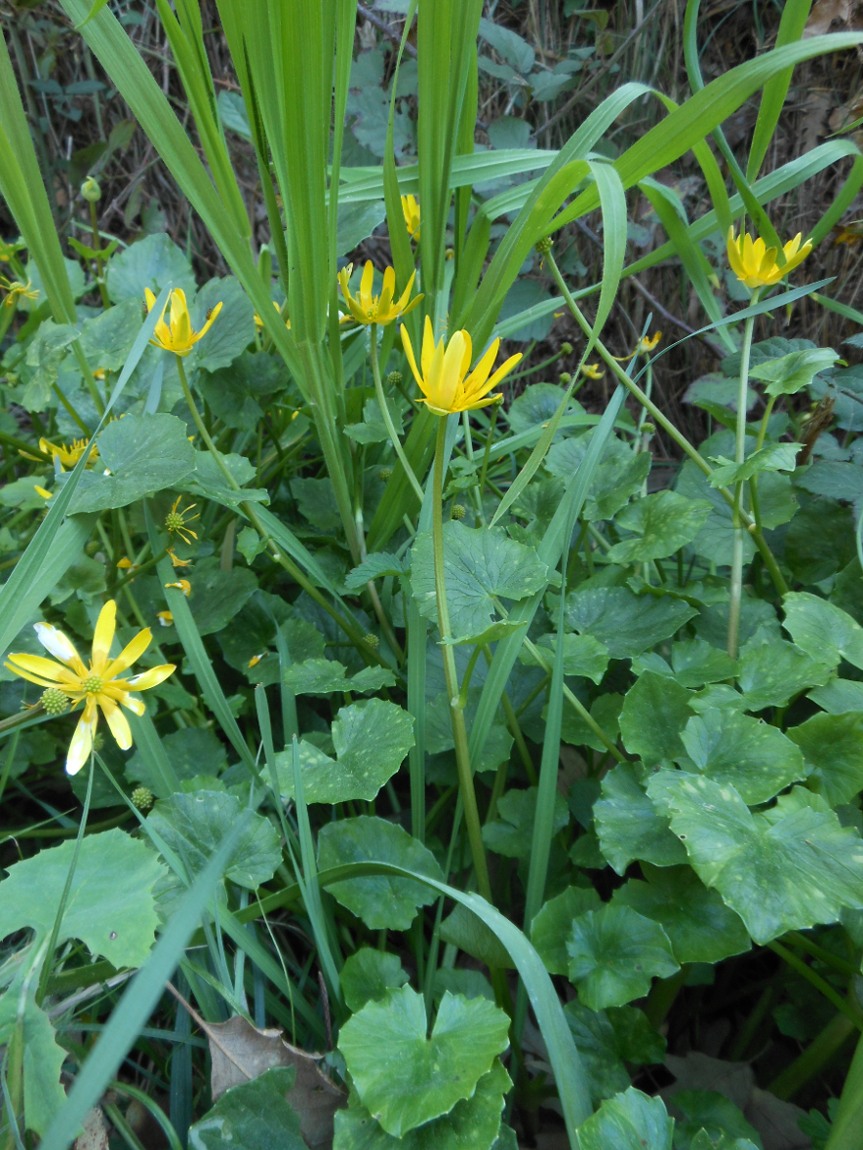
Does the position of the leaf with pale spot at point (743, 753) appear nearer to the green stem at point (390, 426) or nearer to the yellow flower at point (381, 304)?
the green stem at point (390, 426)

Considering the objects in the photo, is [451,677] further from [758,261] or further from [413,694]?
[758,261]

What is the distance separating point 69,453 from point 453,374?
585mm

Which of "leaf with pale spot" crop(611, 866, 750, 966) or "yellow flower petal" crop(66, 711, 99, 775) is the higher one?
"yellow flower petal" crop(66, 711, 99, 775)

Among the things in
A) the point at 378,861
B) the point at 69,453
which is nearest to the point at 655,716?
the point at 378,861

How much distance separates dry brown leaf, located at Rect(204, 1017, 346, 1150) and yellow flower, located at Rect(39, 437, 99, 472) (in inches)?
25.1

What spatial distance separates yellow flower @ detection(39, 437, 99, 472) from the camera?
37.1 inches

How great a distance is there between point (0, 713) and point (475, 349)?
28.8 inches

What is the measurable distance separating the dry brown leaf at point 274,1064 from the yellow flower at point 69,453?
0.64 m

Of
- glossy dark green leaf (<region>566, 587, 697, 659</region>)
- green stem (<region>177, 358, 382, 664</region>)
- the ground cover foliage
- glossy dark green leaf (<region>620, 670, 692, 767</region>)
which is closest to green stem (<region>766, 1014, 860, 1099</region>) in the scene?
the ground cover foliage

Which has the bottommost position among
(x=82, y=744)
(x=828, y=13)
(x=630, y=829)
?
(x=630, y=829)

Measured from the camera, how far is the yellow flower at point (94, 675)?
65 centimetres

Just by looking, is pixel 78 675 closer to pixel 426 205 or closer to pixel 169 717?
pixel 169 717

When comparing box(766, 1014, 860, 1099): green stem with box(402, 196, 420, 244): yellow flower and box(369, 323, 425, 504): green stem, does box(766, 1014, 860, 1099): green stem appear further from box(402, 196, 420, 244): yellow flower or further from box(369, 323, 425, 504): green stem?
box(402, 196, 420, 244): yellow flower

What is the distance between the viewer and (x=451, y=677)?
69cm
